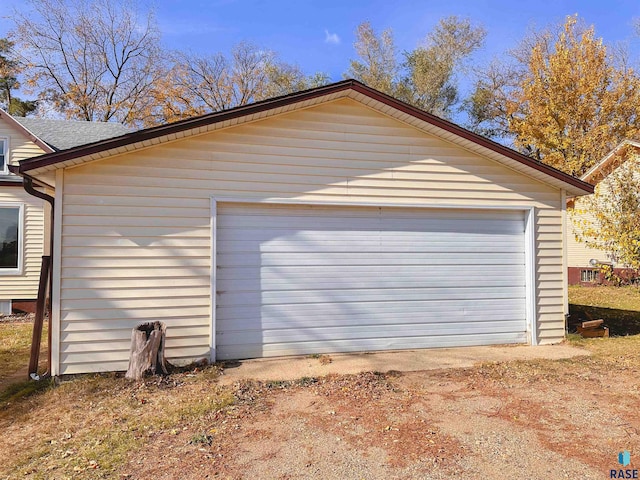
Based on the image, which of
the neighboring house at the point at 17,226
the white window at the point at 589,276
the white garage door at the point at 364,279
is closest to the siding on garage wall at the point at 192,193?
the white garage door at the point at 364,279

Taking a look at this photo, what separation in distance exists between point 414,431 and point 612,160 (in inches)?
411

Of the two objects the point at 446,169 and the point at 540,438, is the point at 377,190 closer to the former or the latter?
the point at 446,169

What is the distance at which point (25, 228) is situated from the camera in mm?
10602

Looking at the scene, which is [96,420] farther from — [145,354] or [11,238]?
[11,238]

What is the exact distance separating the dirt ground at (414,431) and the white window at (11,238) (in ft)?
29.5

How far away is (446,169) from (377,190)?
3.88 ft

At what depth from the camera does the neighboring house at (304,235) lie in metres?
5.30

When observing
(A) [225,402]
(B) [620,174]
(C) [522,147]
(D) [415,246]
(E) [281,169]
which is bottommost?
(A) [225,402]

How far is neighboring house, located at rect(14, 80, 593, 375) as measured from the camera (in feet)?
17.4

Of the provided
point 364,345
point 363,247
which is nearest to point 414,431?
point 364,345

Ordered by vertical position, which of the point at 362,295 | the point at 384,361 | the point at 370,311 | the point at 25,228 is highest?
the point at 25,228

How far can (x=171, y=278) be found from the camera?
18.1 feet

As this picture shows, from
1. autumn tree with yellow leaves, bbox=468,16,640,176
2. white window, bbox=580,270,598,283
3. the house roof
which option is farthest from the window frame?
the house roof

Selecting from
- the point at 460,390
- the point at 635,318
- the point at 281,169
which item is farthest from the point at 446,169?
the point at 635,318
